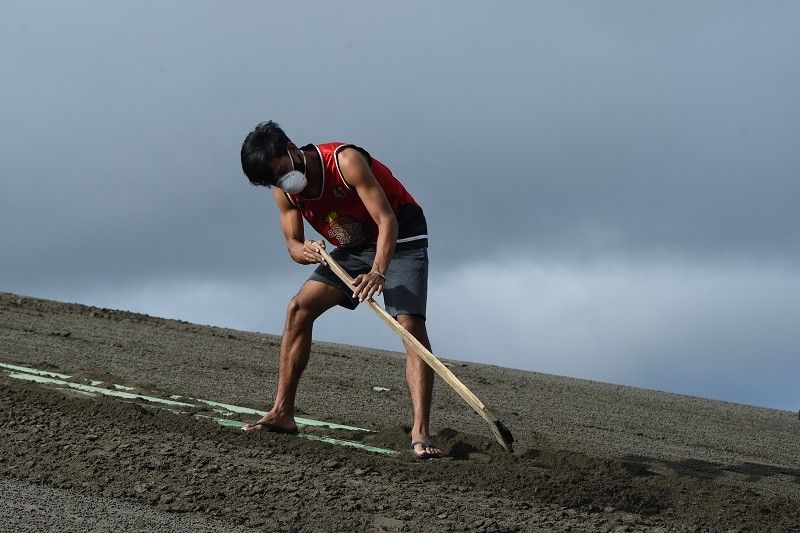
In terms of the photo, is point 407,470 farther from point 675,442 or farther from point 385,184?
point 675,442

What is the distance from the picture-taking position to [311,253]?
6312mm

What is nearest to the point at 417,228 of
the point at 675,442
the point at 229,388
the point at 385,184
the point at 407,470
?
the point at 385,184

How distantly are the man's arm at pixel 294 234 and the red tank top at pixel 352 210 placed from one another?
8 cm

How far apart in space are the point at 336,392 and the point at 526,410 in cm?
185

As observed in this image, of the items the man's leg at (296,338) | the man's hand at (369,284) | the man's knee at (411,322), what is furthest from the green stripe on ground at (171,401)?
the man's hand at (369,284)

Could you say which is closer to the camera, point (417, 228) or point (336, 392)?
point (417, 228)

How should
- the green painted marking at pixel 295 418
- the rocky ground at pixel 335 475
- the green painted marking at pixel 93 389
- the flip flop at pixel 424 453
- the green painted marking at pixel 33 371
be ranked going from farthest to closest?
the green painted marking at pixel 33 371
the green painted marking at pixel 93 389
the green painted marking at pixel 295 418
the flip flop at pixel 424 453
the rocky ground at pixel 335 475

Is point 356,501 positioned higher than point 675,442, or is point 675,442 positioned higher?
point 675,442

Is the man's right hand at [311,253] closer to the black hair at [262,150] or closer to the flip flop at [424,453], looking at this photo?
the black hair at [262,150]

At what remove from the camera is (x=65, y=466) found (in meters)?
5.65

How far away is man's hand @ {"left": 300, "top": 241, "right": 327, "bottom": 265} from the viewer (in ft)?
20.6

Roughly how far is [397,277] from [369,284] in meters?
0.26

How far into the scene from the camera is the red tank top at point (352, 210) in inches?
240

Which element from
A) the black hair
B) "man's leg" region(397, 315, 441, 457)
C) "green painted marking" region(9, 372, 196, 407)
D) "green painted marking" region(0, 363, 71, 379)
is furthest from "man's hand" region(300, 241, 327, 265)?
"green painted marking" region(0, 363, 71, 379)
